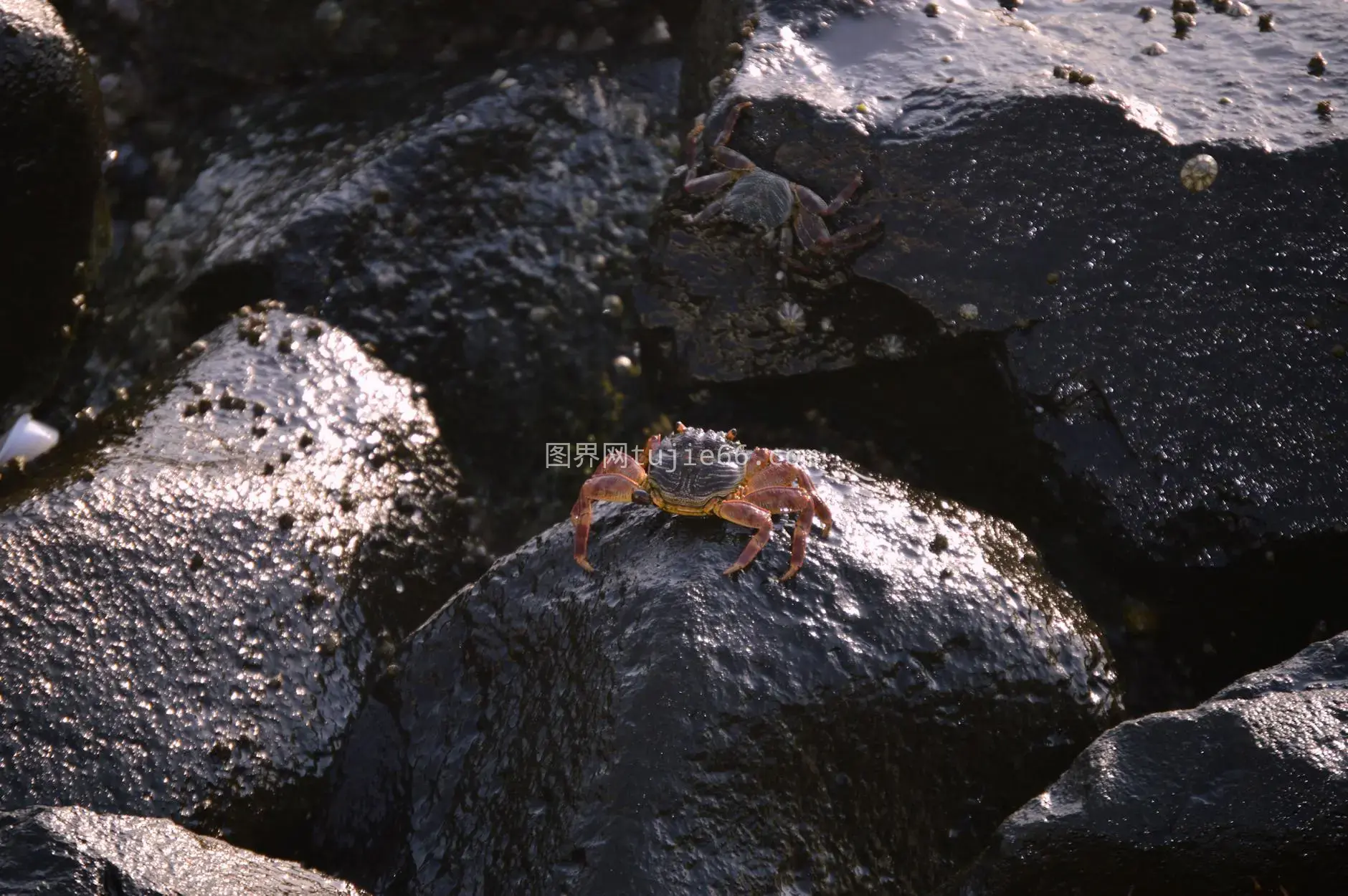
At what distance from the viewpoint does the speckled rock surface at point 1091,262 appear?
453 centimetres

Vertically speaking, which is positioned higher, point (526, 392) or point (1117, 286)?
point (1117, 286)

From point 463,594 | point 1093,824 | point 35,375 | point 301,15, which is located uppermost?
point 301,15

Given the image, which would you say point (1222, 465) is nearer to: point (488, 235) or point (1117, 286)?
point (1117, 286)

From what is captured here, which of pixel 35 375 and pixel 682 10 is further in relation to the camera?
pixel 682 10

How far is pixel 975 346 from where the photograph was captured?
15.8 feet

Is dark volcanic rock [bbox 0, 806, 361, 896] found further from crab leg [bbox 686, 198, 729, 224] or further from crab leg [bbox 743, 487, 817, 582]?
crab leg [bbox 686, 198, 729, 224]

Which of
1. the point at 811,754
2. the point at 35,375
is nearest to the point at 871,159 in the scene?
the point at 811,754

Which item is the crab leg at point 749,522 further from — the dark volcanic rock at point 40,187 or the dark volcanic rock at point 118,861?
the dark volcanic rock at point 40,187

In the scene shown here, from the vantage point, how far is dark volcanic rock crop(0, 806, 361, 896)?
2.58 metres

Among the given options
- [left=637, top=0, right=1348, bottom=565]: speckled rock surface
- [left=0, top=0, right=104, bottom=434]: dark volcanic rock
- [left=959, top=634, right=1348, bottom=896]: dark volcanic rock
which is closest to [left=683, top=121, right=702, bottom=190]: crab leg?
[left=637, top=0, right=1348, bottom=565]: speckled rock surface

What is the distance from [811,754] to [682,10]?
17.7 feet

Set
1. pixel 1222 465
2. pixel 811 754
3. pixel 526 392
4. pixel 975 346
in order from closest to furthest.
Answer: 1. pixel 811 754
2. pixel 1222 465
3. pixel 975 346
4. pixel 526 392

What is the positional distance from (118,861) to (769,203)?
12.2 ft

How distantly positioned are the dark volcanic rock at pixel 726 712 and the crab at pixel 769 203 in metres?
1.42
